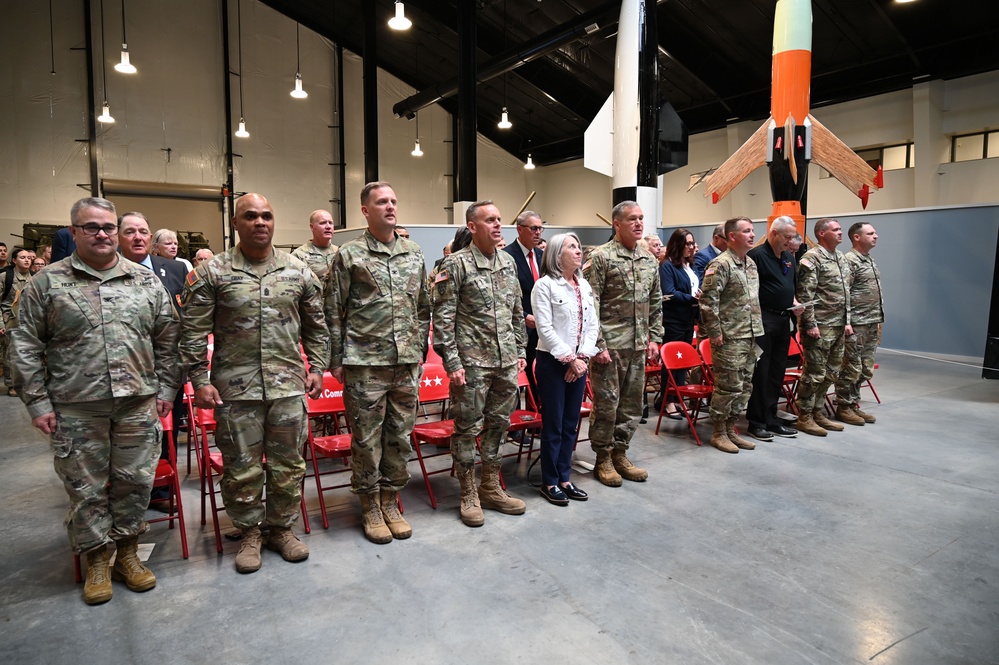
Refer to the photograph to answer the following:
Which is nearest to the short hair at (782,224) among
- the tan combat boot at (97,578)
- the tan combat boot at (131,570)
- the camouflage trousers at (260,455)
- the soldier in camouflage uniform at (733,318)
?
the soldier in camouflage uniform at (733,318)

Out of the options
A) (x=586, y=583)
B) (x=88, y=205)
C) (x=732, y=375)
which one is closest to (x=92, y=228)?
(x=88, y=205)

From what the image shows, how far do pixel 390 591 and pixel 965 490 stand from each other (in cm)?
379

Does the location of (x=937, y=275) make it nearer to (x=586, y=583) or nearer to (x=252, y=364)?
(x=586, y=583)

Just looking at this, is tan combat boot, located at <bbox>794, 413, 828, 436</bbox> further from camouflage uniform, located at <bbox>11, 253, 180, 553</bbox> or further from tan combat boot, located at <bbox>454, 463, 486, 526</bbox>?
camouflage uniform, located at <bbox>11, 253, 180, 553</bbox>

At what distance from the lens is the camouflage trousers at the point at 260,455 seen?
2.88m

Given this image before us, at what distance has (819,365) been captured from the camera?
17.8 feet

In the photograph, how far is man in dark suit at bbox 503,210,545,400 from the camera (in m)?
4.54

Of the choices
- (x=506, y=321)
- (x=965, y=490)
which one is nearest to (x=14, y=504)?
(x=506, y=321)

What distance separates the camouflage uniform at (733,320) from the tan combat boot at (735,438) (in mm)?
159

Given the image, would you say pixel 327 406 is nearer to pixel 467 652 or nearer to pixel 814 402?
pixel 467 652

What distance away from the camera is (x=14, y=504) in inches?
152

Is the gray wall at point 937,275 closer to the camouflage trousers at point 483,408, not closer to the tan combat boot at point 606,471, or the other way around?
the tan combat boot at point 606,471

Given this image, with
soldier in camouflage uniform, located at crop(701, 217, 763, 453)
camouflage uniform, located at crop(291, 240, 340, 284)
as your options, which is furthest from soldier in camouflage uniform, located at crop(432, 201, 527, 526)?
soldier in camouflage uniform, located at crop(701, 217, 763, 453)

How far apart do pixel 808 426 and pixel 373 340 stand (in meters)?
4.19
